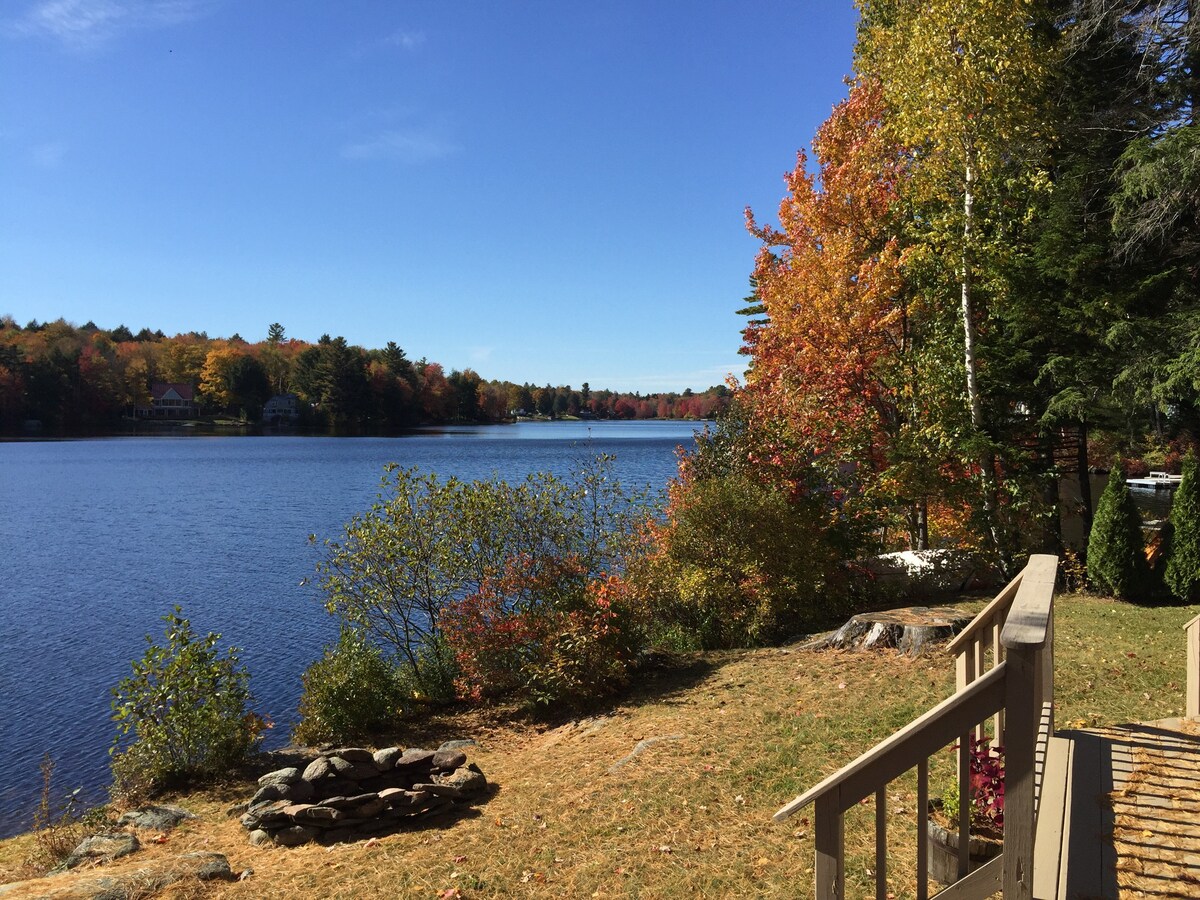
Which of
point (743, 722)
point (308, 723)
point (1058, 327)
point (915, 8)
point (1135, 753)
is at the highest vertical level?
point (915, 8)

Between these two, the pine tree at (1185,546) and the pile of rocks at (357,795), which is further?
the pine tree at (1185,546)

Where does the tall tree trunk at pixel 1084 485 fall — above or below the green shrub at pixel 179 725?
above

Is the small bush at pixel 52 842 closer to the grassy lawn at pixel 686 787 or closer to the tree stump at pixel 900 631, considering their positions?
the grassy lawn at pixel 686 787

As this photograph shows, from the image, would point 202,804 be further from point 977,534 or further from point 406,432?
point 406,432

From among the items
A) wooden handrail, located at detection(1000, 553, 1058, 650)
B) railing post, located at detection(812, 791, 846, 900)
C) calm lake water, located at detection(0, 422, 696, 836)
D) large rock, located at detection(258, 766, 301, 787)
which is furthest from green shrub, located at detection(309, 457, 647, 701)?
railing post, located at detection(812, 791, 846, 900)

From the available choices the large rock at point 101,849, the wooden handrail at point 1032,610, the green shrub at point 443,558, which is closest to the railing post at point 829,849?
the wooden handrail at point 1032,610

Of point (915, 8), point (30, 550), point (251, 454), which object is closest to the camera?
point (915, 8)

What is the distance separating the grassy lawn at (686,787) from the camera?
5535 millimetres

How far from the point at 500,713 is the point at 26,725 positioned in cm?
823

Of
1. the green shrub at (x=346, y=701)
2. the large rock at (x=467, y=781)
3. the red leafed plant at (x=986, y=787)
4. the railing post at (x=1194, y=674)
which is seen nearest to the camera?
the red leafed plant at (x=986, y=787)

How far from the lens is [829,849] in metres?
3.11

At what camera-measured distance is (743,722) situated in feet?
28.0

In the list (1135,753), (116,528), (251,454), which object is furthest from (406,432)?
(1135,753)

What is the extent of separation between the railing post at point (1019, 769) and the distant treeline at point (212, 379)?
8804 cm
